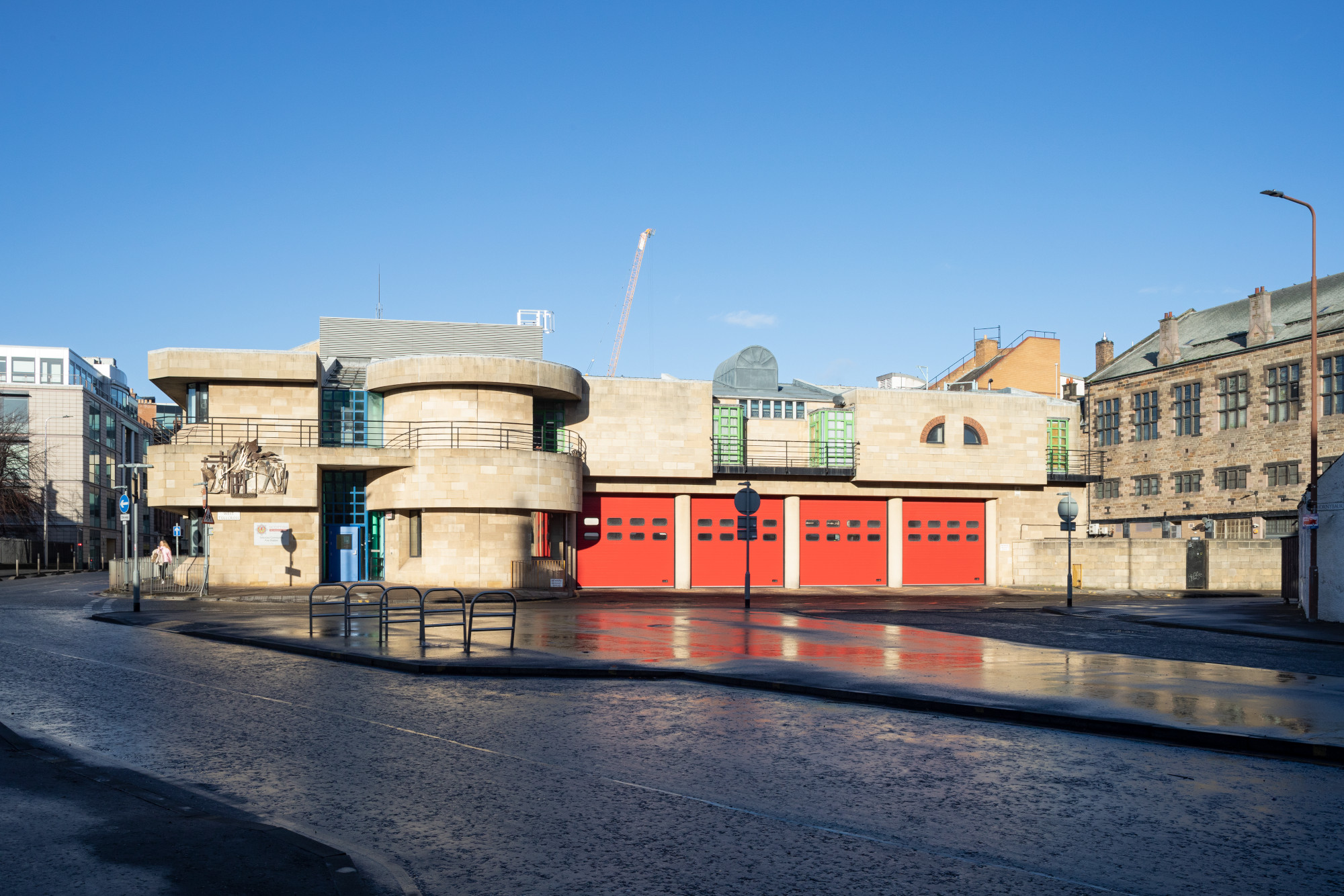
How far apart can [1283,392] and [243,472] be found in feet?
141

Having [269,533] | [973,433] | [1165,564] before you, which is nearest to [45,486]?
[269,533]

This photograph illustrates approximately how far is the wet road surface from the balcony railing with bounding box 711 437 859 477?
29.5 m

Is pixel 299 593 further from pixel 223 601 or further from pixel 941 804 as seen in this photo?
pixel 941 804

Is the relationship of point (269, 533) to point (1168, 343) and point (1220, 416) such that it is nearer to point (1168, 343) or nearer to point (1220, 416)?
point (1220, 416)

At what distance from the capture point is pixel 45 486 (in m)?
81.1

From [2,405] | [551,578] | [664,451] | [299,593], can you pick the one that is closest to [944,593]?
[664,451]

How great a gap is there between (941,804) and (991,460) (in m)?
39.1

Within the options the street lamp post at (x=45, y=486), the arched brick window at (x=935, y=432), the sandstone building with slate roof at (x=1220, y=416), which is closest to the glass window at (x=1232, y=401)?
the sandstone building with slate roof at (x=1220, y=416)

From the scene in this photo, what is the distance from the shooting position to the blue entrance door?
3781 centimetres

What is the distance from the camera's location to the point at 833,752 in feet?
28.7

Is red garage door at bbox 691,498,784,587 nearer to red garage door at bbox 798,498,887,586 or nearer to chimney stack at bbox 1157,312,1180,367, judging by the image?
red garage door at bbox 798,498,887,586

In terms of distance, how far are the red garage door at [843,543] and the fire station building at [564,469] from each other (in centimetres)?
8

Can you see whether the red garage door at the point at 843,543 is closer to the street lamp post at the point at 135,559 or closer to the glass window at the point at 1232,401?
the glass window at the point at 1232,401

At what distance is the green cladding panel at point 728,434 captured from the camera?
42.5 metres
